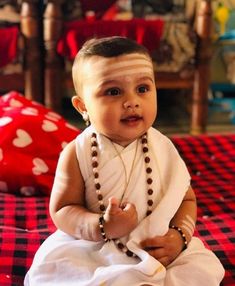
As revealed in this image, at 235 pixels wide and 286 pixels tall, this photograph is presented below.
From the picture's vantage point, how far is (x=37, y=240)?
42.1 inches

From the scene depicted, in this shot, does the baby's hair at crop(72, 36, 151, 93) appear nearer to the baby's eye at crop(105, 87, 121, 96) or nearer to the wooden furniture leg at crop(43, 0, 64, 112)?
the baby's eye at crop(105, 87, 121, 96)

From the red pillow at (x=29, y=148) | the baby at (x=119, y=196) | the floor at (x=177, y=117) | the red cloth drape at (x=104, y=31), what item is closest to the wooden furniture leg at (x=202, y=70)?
the floor at (x=177, y=117)

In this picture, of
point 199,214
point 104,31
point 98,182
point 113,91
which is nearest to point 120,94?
point 113,91

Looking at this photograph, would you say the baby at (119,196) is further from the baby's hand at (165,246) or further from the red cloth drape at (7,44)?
the red cloth drape at (7,44)

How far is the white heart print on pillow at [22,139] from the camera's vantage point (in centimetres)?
139

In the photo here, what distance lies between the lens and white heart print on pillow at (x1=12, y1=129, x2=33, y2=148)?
4.56 ft

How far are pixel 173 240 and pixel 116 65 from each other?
279mm

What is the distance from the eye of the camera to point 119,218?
0.75 metres

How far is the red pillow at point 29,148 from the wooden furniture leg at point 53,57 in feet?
2.79

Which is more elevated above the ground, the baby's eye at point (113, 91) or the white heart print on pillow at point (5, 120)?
the baby's eye at point (113, 91)

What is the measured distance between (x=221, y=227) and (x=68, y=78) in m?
1.40

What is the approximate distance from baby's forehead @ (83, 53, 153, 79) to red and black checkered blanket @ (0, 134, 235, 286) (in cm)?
40

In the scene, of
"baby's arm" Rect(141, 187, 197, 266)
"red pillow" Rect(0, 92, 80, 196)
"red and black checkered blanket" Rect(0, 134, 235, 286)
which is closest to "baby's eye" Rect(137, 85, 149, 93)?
"baby's arm" Rect(141, 187, 197, 266)

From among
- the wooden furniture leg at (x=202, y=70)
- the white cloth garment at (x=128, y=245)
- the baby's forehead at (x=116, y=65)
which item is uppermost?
the baby's forehead at (x=116, y=65)
